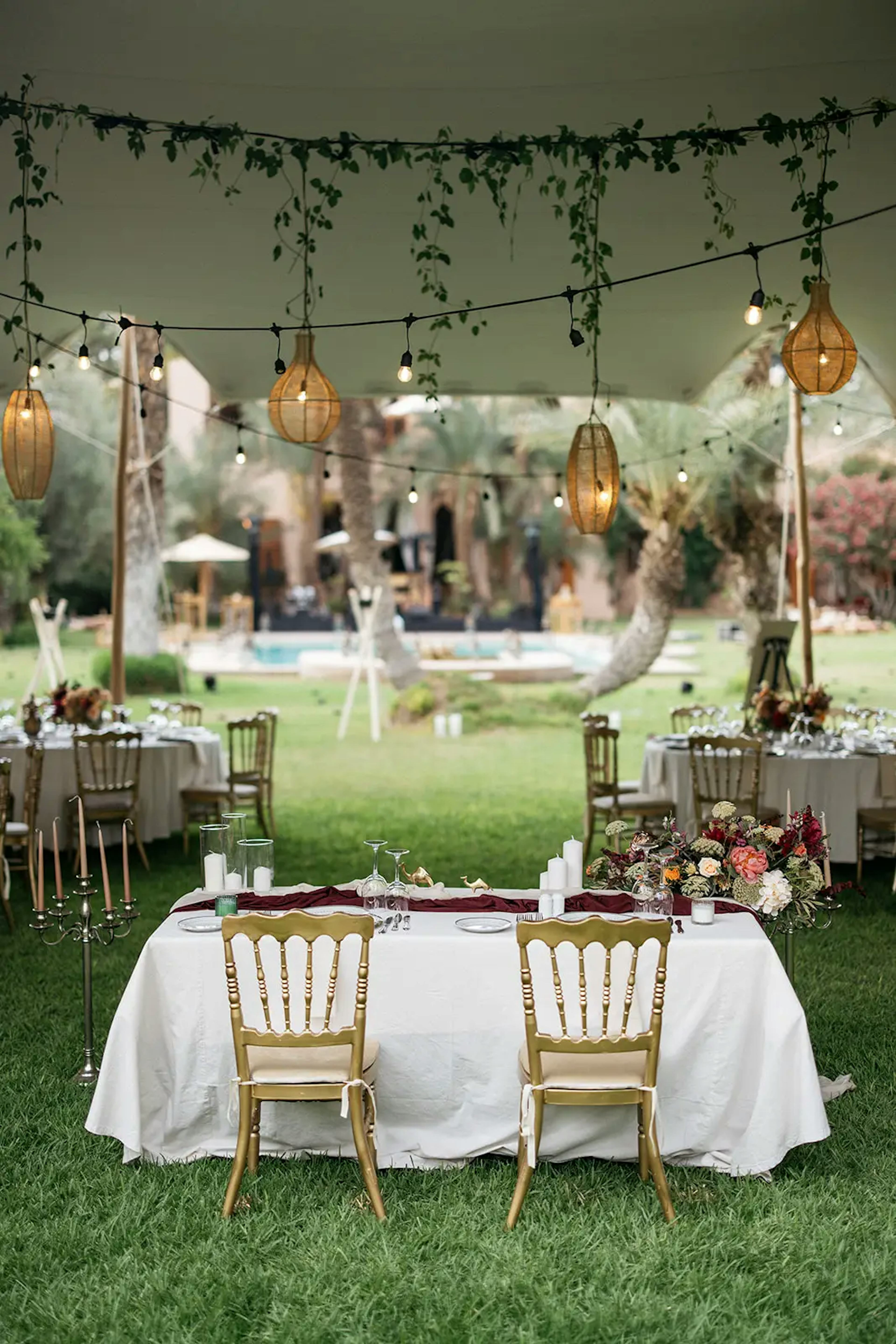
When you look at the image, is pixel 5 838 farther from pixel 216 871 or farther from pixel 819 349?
pixel 819 349

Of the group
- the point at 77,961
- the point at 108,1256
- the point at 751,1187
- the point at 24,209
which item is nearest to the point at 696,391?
the point at 24,209

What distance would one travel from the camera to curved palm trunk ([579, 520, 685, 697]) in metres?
19.0

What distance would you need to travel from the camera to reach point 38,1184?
441 cm

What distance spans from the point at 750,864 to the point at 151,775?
5896 mm

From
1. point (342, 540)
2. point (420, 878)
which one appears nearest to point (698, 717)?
point (420, 878)

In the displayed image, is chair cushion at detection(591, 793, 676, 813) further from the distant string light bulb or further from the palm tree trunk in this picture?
the palm tree trunk

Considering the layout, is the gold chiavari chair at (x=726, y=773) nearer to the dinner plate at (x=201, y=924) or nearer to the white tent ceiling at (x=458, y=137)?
the white tent ceiling at (x=458, y=137)

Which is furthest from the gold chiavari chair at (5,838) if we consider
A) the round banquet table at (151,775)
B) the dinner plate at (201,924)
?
the dinner plate at (201,924)

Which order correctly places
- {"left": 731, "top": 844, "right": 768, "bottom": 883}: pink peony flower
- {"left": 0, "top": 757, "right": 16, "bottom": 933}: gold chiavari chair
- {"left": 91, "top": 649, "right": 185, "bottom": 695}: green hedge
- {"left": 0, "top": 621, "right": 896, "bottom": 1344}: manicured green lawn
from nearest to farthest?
1. {"left": 0, "top": 621, "right": 896, "bottom": 1344}: manicured green lawn
2. {"left": 731, "top": 844, "right": 768, "bottom": 883}: pink peony flower
3. {"left": 0, "top": 757, "right": 16, "bottom": 933}: gold chiavari chair
4. {"left": 91, "top": 649, "right": 185, "bottom": 695}: green hedge

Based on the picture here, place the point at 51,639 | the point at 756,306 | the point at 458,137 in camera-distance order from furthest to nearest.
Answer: the point at 51,639
the point at 458,137
the point at 756,306

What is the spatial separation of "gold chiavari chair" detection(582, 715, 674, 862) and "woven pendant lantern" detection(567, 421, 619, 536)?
2613mm

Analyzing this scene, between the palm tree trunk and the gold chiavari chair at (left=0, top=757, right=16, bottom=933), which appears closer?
the gold chiavari chair at (left=0, top=757, right=16, bottom=933)

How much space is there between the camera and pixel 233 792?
9.71 metres

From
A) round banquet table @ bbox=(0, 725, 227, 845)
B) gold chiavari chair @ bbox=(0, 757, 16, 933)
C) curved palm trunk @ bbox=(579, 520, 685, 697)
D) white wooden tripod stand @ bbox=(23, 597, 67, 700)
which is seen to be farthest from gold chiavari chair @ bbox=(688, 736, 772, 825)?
curved palm trunk @ bbox=(579, 520, 685, 697)
